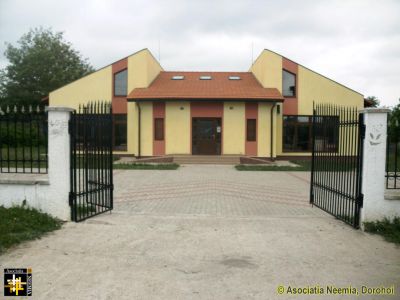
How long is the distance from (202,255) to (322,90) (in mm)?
20319

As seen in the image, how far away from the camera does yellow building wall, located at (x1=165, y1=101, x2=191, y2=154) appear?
2241 cm

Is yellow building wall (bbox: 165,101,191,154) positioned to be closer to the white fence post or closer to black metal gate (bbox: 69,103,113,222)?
black metal gate (bbox: 69,103,113,222)

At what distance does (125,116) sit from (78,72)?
83.2ft

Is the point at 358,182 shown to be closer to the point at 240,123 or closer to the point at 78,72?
the point at 240,123

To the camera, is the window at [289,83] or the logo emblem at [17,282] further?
the window at [289,83]

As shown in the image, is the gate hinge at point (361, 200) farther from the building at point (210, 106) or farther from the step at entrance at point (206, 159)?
the building at point (210, 106)

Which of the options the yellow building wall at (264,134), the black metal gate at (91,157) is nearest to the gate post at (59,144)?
the black metal gate at (91,157)

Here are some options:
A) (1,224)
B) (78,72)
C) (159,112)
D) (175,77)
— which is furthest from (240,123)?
(78,72)

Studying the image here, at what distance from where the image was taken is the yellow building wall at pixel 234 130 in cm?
2239

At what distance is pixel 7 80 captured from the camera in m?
43.6

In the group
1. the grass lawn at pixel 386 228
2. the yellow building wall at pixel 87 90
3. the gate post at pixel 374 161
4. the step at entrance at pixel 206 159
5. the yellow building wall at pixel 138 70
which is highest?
the yellow building wall at pixel 138 70

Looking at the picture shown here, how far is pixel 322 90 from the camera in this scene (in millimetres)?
23359

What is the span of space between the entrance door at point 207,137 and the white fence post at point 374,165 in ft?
52.8

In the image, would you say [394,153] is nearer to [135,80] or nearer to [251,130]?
[251,130]
